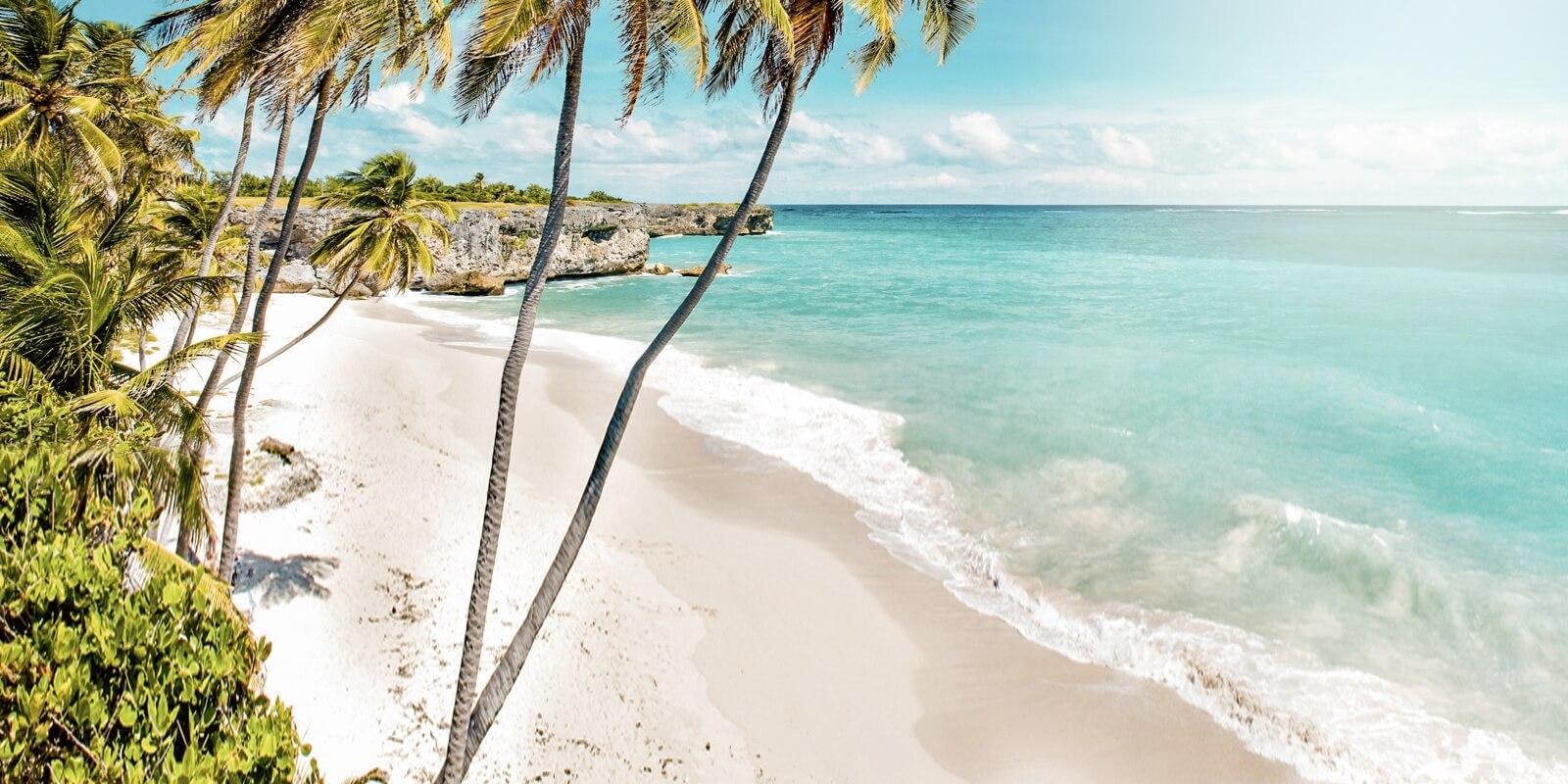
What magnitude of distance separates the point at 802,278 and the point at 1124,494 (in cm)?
5242

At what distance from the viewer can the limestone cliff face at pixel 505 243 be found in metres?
52.0

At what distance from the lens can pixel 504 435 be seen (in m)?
8.13

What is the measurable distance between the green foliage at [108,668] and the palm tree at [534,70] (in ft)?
7.61

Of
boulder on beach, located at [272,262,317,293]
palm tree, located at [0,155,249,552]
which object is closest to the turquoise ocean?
boulder on beach, located at [272,262,317,293]

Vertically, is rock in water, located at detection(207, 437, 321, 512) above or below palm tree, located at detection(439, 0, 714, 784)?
below

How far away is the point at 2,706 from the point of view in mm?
4820

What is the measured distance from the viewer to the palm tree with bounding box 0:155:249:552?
7828mm

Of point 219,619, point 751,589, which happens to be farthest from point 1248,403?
point 219,619

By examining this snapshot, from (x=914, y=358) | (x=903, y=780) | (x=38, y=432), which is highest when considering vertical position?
(x=38, y=432)

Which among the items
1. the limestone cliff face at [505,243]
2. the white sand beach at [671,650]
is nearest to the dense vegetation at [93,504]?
the white sand beach at [671,650]

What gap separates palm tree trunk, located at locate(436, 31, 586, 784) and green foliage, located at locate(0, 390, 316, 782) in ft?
7.13

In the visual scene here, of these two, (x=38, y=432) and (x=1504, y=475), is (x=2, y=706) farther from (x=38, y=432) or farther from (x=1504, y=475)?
(x=1504, y=475)

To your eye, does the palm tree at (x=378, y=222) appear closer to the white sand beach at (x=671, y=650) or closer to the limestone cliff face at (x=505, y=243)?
the white sand beach at (x=671, y=650)

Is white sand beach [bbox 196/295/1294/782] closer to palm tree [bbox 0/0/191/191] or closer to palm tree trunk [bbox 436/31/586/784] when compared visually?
palm tree trunk [bbox 436/31/586/784]
